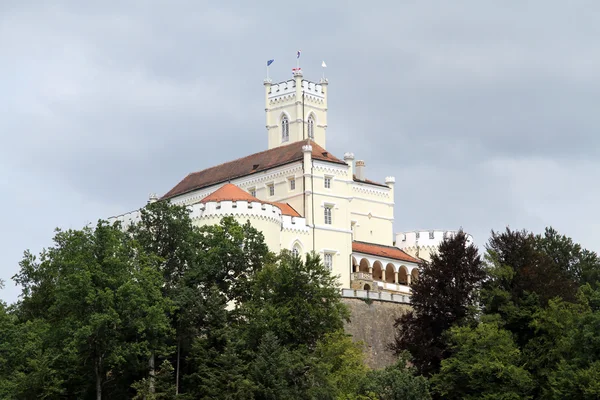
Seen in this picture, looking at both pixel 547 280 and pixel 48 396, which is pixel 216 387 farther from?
pixel 547 280

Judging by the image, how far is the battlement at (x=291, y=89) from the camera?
341 ft

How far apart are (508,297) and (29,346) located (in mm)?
23053

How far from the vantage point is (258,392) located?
214ft

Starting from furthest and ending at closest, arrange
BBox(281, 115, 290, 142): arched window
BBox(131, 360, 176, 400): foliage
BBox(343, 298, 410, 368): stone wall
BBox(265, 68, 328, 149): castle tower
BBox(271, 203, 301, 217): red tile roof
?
BBox(281, 115, 290, 142): arched window < BBox(265, 68, 328, 149): castle tower < BBox(271, 203, 301, 217): red tile roof < BBox(343, 298, 410, 368): stone wall < BBox(131, 360, 176, 400): foliage

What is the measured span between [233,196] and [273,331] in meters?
19.7

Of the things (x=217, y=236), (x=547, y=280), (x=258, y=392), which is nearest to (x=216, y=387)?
(x=258, y=392)

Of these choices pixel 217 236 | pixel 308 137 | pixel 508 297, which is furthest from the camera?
pixel 308 137

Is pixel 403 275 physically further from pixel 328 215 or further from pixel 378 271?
pixel 328 215

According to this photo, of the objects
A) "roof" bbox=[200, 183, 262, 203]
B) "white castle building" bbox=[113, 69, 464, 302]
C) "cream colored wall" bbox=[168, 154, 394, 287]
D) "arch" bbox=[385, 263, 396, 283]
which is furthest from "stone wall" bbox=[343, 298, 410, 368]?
"arch" bbox=[385, 263, 396, 283]

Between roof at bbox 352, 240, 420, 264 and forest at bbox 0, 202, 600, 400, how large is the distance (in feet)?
68.9

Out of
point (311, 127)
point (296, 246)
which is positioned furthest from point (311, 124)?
point (296, 246)

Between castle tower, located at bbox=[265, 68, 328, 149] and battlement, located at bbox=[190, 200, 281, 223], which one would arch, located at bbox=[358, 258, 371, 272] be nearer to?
castle tower, located at bbox=[265, 68, 328, 149]

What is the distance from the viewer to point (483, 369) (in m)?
67.2

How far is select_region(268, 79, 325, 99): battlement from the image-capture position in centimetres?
10400
